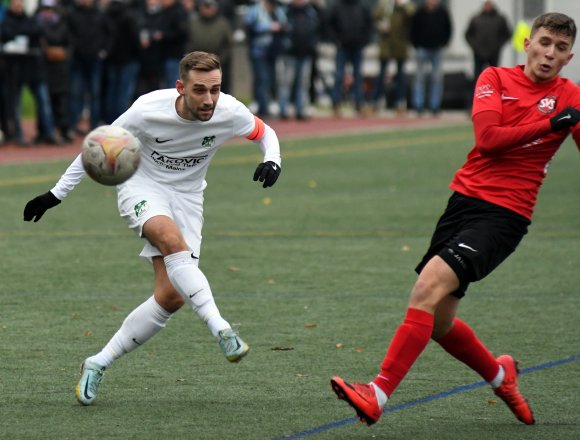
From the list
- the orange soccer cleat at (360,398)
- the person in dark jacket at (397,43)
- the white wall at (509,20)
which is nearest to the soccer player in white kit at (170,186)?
the orange soccer cleat at (360,398)

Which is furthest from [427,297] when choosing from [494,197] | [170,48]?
Answer: [170,48]

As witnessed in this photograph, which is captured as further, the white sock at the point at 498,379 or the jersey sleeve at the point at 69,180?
the jersey sleeve at the point at 69,180

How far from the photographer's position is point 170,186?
7.43 metres

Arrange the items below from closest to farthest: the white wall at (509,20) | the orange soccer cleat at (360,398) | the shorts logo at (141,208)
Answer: the orange soccer cleat at (360,398) → the shorts logo at (141,208) → the white wall at (509,20)

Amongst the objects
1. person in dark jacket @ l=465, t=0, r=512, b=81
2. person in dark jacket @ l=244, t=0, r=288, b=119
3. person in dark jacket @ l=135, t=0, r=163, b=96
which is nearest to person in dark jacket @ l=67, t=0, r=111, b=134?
person in dark jacket @ l=135, t=0, r=163, b=96

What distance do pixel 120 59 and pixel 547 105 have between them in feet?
55.7

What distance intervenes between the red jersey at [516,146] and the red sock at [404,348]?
2.22ft

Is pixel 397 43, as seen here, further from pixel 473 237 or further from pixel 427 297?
pixel 427 297

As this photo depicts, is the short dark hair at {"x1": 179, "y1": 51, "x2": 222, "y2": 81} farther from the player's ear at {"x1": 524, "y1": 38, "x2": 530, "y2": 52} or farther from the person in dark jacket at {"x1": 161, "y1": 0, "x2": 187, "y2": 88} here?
the person in dark jacket at {"x1": 161, "y1": 0, "x2": 187, "y2": 88}

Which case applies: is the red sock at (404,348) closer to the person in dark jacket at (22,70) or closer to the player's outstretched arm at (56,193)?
the player's outstretched arm at (56,193)

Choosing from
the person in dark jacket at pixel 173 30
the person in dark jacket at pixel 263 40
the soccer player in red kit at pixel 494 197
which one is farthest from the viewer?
the person in dark jacket at pixel 263 40

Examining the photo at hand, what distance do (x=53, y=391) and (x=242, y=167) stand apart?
12653 millimetres

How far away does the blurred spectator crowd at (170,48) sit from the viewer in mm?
21328

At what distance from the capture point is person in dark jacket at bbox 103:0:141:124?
23.1 m
